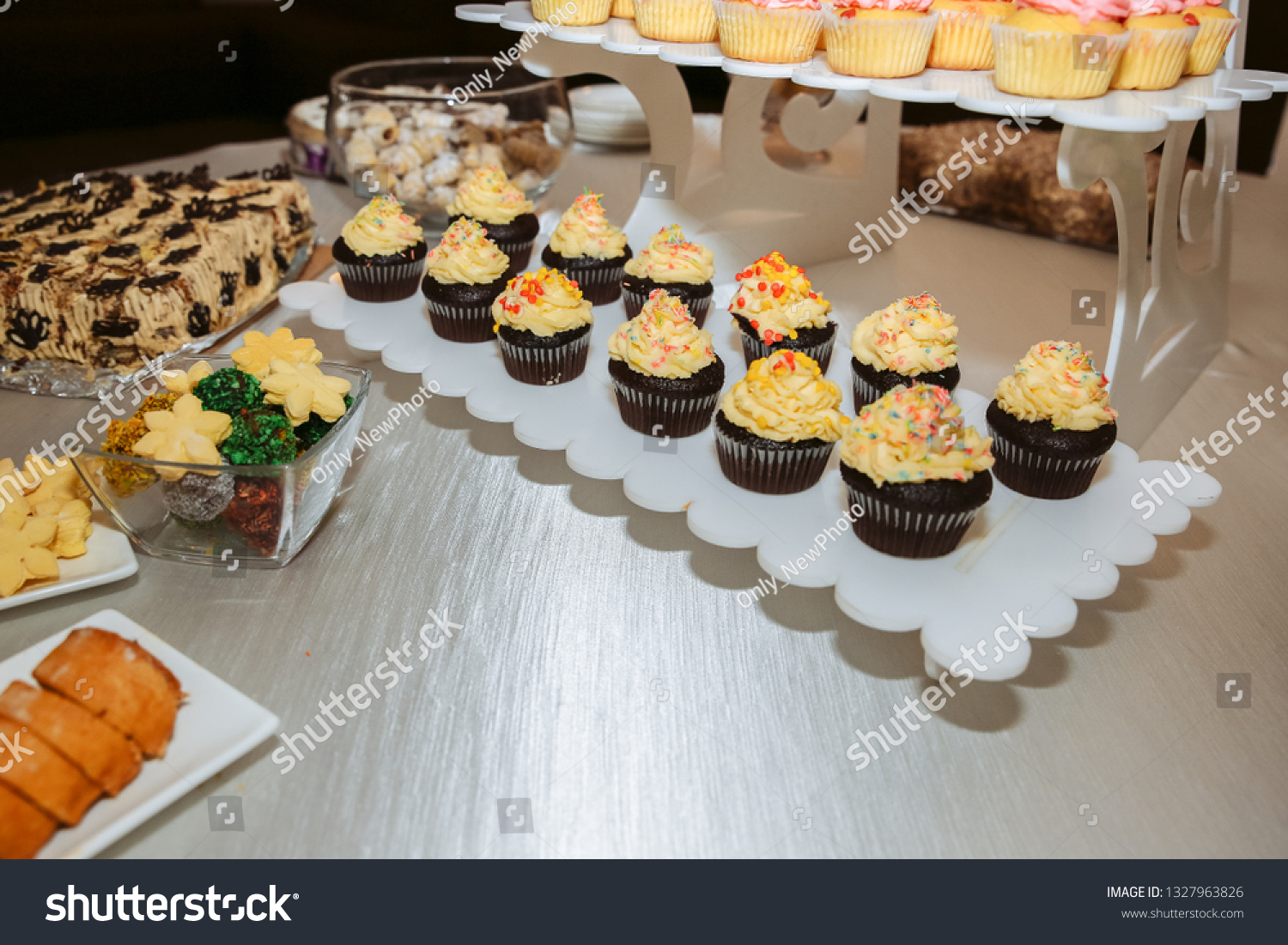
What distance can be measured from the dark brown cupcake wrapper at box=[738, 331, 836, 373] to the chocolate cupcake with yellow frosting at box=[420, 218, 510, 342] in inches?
26.9

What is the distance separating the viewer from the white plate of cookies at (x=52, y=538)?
1.74m

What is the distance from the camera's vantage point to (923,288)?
323cm

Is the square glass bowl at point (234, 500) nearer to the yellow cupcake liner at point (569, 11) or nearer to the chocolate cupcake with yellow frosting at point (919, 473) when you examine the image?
the chocolate cupcake with yellow frosting at point (919, 473)

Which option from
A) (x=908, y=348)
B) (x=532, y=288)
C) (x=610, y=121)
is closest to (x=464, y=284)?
(x=532, y=288)

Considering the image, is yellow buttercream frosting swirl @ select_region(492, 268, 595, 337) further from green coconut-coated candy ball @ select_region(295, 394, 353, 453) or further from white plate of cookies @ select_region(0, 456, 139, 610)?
white plate of cookies @ select_region(0, 456, 139, 610)

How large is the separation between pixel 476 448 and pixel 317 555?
53 cm

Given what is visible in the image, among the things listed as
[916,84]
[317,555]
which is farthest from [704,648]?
[916,84]

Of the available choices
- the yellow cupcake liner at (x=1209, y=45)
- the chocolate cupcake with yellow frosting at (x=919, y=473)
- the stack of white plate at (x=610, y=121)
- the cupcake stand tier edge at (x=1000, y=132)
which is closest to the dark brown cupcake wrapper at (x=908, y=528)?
the chocolate cupcake with yellow frosting at (x=919, y=473)

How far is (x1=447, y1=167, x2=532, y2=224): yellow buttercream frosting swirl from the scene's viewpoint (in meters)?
2.83

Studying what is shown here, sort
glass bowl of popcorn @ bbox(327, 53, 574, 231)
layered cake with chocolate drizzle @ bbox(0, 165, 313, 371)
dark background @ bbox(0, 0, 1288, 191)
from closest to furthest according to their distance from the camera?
1. layered cake with chocolate drizzle @ bbox(0, 165, 313, 371)
2. glass bowl of popcorn @ bbox(327, 53, 574, 231)
3. dark background @ bbox(0, 0, 1288, 191)

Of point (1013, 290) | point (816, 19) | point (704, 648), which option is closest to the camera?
point (704, 648)

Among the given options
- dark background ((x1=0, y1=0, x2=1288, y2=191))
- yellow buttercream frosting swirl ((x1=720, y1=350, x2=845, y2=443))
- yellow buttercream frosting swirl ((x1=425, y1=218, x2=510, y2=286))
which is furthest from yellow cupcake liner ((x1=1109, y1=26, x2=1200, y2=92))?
dark background ((x1=0, y1=0, x2=1288, y2=191))
